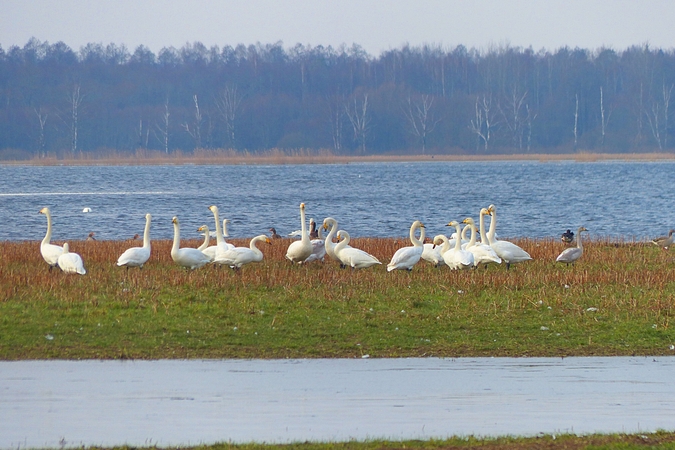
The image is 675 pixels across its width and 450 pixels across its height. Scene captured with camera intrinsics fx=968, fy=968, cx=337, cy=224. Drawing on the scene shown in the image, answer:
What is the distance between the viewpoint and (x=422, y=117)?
129 m

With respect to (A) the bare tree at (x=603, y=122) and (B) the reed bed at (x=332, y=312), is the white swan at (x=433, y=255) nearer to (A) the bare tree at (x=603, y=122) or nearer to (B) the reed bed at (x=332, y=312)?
(B) the reed bed at (x=332, y=312)

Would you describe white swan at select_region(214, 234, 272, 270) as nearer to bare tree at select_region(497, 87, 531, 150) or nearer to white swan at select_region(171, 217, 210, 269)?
white swan at select_region(171, 217, 210, 269)

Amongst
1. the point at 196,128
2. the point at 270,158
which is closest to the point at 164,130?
the point at 196,128

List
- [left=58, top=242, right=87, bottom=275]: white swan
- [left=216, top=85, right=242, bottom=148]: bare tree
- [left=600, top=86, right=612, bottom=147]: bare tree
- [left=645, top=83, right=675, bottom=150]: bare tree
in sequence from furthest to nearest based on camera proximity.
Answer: [left=645, top=83, right=675, bottom=150]: bare tree
[left=216, top=85, right=242, bottom=148]: bare tree
[left=600, top=86, right=612, bottom=147]: bare tree
[left=58, top=242, right=87, bottom=275]: white swan

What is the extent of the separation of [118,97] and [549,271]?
130m

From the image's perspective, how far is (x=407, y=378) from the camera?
9.76m

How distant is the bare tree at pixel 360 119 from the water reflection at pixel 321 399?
11603 centimetres

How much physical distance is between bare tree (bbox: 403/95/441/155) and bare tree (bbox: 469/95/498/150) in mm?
5261

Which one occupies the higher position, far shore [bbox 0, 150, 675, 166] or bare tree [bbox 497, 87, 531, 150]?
bare tree [bbox 497, 87, 531, 150]

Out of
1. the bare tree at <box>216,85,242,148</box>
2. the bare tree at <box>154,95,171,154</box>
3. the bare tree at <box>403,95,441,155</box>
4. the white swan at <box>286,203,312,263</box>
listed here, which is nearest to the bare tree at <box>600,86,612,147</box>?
the bare tree at <box>403,95,441,155</box>

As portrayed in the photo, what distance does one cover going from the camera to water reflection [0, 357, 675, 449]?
779 centimetres

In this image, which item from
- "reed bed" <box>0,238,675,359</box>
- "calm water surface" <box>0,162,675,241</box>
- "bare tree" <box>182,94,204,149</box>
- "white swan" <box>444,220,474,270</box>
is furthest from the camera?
"bare tree" <box>182,94,204,149</box>

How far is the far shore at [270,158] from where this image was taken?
334 ft

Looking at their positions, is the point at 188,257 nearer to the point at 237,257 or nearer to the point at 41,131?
the point at 237,257
